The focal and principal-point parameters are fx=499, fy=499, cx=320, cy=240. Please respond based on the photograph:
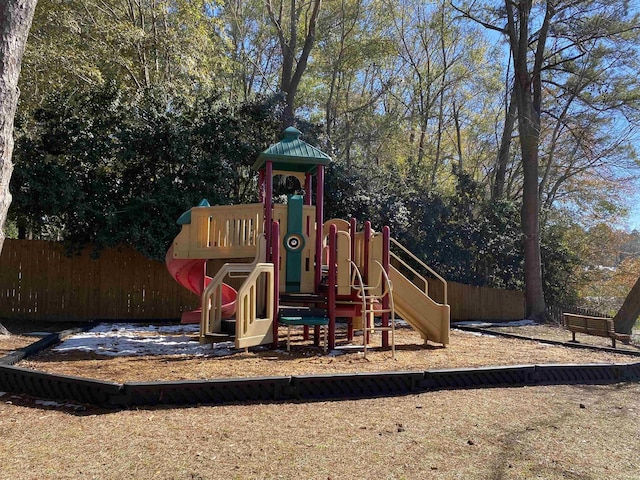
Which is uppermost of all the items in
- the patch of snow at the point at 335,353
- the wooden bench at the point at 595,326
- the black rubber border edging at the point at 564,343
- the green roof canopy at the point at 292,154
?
the green roof canopy at the point at 292,154

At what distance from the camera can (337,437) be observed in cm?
384

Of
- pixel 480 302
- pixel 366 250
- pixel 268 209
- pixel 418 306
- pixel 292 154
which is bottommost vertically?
pixel 480 302

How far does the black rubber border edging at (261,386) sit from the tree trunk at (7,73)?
172 centimetres

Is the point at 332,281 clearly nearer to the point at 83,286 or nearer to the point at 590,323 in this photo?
the point at 590,323

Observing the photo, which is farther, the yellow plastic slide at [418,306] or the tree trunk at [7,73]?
the yellow plastic slide at [418,306]

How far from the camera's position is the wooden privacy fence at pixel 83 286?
40.6 feet

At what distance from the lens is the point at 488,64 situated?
84.7ft

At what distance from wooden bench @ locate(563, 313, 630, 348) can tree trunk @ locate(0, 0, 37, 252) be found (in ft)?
31.7

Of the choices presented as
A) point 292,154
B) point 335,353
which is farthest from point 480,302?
point 292,154

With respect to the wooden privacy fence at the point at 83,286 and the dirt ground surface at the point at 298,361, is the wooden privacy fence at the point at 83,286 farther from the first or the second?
the dirt ground surface at the point at 298,361

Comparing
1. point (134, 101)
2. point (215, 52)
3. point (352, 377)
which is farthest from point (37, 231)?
point (352, 377)

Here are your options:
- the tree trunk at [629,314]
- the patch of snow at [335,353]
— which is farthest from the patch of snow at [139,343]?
the tree trunk at [629,314]

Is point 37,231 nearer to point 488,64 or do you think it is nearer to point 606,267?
point 488,64

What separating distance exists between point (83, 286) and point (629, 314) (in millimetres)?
14755
